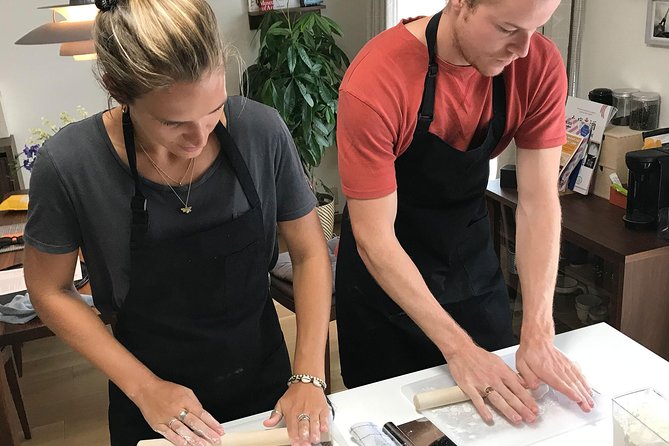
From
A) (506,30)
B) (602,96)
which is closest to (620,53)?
(602,96)

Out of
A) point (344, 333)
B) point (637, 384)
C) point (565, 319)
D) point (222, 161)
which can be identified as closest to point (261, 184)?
point (222, 161)

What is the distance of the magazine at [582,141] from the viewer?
2.37m

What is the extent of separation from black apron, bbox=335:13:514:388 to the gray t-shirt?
0.29 m

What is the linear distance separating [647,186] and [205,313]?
58.1 inches

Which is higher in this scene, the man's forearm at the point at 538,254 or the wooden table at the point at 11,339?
the man's forearm at the point at 538,254

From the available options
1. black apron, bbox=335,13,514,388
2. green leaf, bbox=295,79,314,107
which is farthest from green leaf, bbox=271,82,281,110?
black apron, bbox=335,13,514,388

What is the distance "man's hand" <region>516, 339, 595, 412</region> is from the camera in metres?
1.15

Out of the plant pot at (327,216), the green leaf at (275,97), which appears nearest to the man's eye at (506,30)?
the green leaf at (275,97)

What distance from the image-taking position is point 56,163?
1098mm

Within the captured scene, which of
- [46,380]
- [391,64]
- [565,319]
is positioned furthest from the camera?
[46,380]

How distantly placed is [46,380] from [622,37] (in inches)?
106

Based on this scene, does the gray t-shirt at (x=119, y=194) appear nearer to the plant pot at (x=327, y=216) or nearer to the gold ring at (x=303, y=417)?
the gold ring at (x=303, y=417)

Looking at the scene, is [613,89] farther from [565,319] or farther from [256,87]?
[256,87]

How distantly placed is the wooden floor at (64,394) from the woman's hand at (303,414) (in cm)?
163
